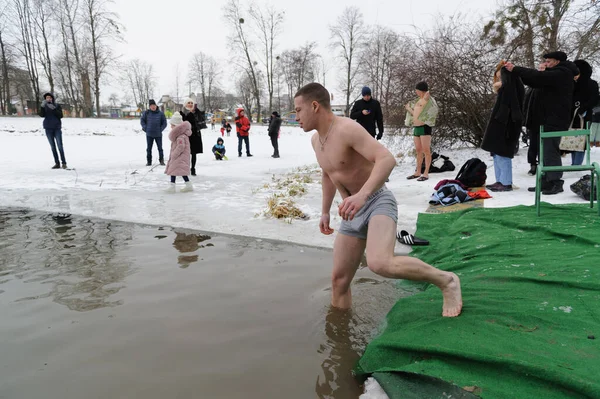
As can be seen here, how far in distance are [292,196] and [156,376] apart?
518cm

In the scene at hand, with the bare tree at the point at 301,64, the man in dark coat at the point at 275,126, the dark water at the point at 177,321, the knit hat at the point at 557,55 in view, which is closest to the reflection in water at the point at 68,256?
the dark water at the point at 177,321

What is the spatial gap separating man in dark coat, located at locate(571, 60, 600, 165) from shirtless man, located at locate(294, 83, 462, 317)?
5397 millimetres

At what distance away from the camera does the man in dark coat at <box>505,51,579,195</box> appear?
18.5 feet

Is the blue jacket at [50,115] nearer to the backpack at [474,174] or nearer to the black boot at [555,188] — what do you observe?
the backpack at [474,174]

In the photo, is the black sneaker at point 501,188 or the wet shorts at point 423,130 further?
the wet shorts at point 423,130

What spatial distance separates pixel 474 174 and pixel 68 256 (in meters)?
6.14

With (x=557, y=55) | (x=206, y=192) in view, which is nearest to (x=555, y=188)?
(x=557, y=55)

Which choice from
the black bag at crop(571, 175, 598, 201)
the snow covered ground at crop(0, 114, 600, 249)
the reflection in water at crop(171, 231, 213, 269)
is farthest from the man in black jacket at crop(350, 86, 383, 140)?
the reflection in water at crop(171, 231, 213, 269)

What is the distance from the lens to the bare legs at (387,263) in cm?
238

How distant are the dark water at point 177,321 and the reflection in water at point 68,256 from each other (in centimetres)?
2

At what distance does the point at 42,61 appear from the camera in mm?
34781

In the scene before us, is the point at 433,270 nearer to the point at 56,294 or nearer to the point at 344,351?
the point at 344,351

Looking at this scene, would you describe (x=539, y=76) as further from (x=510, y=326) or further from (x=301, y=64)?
(x=301, y=64)

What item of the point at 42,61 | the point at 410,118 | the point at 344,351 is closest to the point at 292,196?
the point at 410,118
